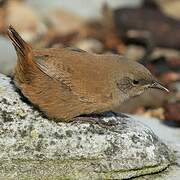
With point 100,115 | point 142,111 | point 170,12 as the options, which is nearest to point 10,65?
point 142,111

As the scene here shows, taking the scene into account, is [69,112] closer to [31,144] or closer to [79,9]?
[31,144]

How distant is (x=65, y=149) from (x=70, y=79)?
55cm

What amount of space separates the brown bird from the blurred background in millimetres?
3797

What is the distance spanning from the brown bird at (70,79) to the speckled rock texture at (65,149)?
0.42ft

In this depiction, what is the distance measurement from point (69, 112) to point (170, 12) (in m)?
7.03

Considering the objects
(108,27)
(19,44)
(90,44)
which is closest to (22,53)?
(19,44)

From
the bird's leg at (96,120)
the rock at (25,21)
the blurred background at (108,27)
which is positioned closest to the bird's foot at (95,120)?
the bird's leg at (96,120)

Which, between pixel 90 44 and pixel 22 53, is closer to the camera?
pixel 22 53

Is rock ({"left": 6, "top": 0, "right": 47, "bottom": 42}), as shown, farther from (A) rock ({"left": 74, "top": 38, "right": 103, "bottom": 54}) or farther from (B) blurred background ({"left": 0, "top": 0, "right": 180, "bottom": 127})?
(A) rock ({"left": 74, "top": 38, "right": 103, "bottom": 54})

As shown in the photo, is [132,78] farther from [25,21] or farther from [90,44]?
[25,21]

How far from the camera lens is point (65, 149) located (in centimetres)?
502

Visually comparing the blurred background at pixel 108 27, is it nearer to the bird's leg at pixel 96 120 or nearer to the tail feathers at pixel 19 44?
the bird's leg at pixel 96 120

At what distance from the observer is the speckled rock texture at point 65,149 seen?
496 cm

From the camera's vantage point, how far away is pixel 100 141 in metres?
5.12
